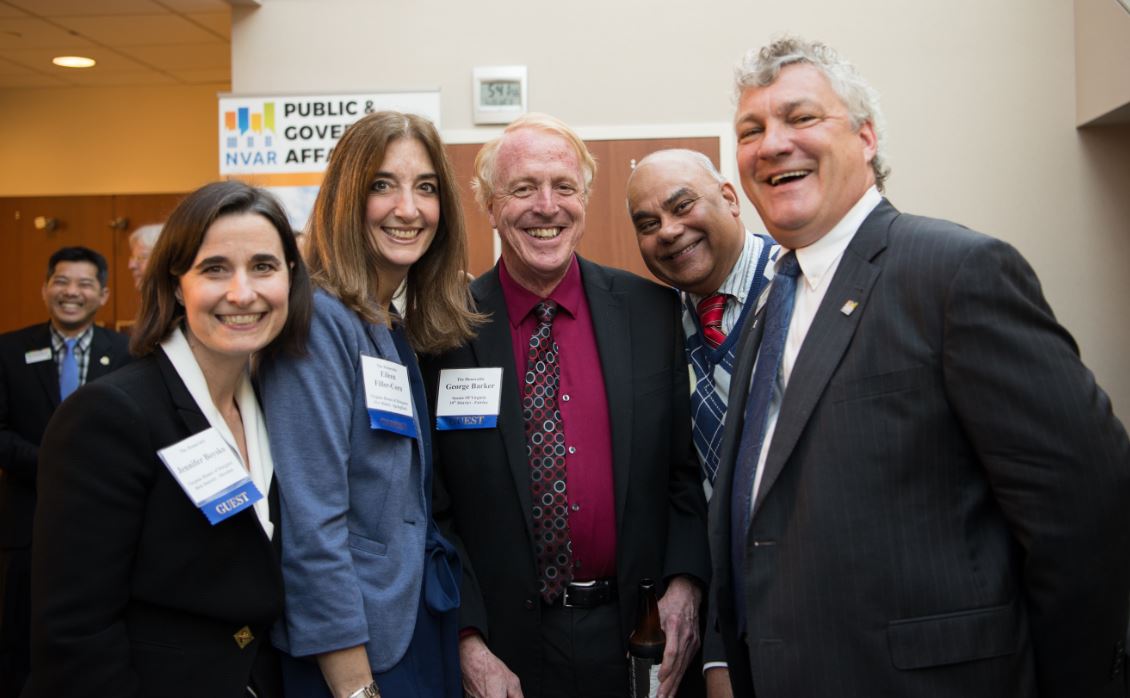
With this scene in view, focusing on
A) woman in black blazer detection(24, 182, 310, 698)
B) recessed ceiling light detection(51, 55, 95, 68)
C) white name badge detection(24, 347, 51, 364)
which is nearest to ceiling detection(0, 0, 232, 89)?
recessed ceiling light detection(51, 55, 95, 68)

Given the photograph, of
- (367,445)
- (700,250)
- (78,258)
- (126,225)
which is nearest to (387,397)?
(367,445)

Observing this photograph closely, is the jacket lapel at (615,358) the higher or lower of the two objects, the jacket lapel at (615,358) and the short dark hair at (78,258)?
the lower

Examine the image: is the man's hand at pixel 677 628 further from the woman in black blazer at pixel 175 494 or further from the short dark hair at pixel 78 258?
the short dark hair at pixel 78 258

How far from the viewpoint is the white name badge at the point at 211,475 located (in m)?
1.45

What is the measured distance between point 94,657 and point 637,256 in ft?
12.3

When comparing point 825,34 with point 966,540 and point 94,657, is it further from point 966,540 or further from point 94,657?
point 94,657

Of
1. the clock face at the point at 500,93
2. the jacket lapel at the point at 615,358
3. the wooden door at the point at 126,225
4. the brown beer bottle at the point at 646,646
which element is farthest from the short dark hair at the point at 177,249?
the wooden door at the point at 126,225

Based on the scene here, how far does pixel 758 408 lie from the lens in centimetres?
160

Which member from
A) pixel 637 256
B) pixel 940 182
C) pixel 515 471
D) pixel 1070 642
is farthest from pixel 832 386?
pixel 940 182

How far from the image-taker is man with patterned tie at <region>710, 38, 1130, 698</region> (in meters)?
1.29

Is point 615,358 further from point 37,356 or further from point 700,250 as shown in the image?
point 37,356

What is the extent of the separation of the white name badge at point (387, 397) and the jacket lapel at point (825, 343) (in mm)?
760

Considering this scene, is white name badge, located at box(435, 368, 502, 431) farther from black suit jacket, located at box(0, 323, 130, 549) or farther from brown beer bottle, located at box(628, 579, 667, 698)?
black suit jacket, located at box(0, 323, 130, 549)

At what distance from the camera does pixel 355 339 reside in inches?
70.1
